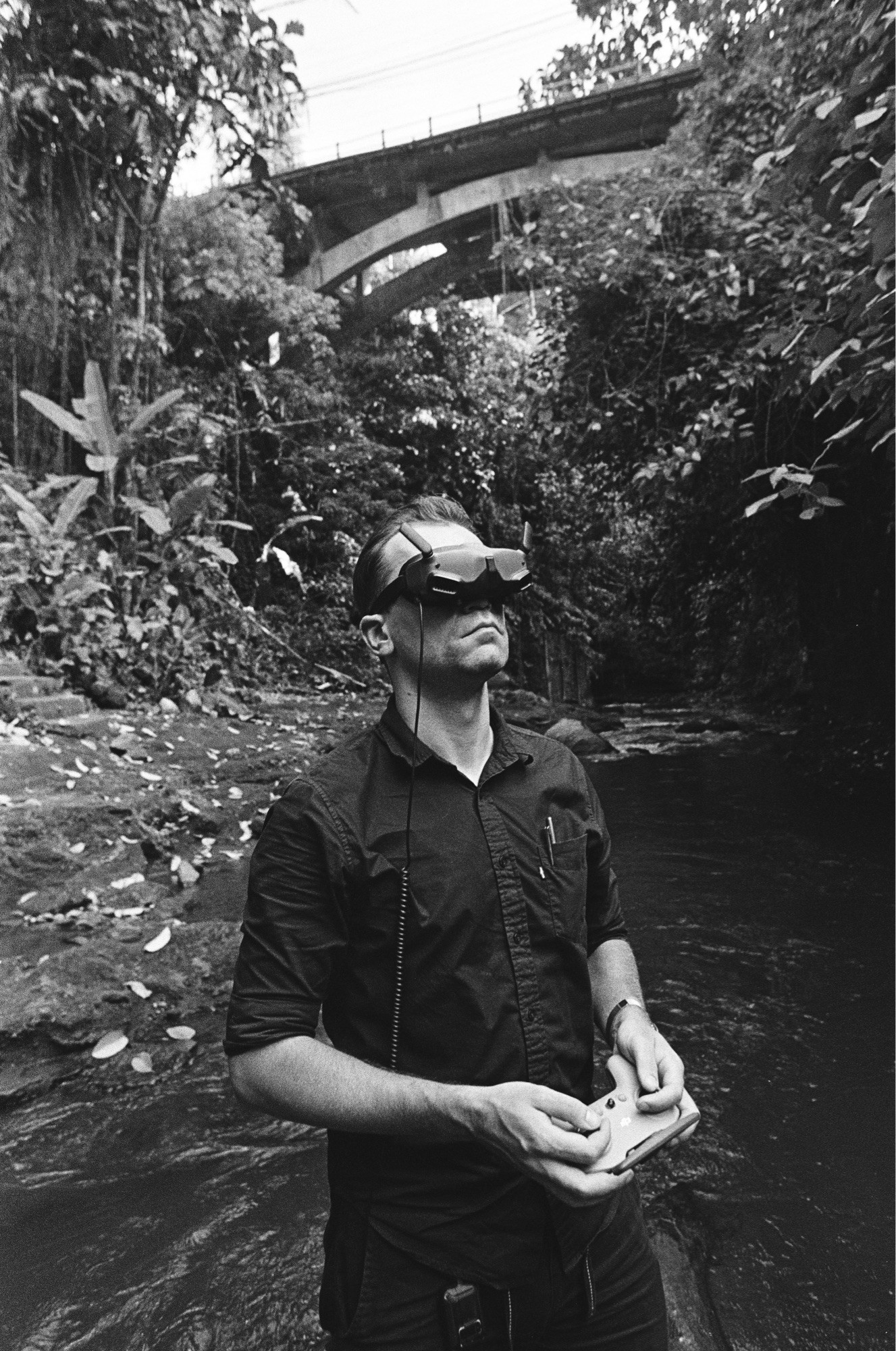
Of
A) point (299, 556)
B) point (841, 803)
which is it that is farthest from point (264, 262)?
point (841, 803)

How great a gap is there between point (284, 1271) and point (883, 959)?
3.45 metres

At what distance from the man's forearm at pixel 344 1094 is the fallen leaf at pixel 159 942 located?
2.77m

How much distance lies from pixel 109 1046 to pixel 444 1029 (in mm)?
2459

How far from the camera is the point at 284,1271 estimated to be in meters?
2.47

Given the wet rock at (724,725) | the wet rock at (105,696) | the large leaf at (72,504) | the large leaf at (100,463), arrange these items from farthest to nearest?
the wet rock at (724,725) < the large leaf at (100,463) < the large leaf at (72,504) < the wet rock at (105,696)

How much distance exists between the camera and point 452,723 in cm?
152

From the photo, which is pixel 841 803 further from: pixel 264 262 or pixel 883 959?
pixel 264 262

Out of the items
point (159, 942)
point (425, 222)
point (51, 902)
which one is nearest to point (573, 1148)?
point (159, 942)

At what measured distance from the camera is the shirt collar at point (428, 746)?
4.84 ft

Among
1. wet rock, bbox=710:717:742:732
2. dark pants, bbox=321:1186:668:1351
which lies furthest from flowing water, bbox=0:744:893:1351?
wet rock, bbox=710:717:742:732

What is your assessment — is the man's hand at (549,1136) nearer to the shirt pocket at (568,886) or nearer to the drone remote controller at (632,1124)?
the drone remote controller at (632,1124)

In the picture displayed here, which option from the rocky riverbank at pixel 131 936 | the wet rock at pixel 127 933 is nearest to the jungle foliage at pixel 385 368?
the rocky riverbank at pixel 131 936

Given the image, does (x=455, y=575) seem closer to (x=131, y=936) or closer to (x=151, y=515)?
(x=131, y=936)

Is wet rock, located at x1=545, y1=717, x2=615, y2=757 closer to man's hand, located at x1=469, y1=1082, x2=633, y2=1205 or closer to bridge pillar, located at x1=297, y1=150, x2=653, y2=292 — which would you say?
man's hand, located at x1=469, y1=1082, x2=633, y2=1205
